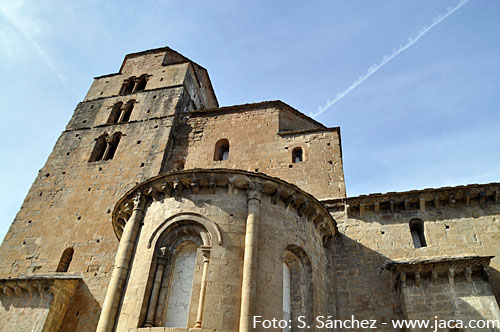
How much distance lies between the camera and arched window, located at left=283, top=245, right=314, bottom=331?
9.21 metres

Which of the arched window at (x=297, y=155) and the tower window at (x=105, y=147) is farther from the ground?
the tower window at (x=105, y=147)

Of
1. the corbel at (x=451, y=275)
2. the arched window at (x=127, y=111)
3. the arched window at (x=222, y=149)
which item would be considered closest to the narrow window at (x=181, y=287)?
the corbel at (x=451, y=275)

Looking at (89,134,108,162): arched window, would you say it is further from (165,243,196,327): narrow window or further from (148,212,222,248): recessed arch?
(165,243,196,327): narrow window

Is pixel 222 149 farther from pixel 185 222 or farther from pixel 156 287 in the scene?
pixel 156 287

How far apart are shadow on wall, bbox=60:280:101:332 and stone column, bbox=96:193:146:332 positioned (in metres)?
3.18

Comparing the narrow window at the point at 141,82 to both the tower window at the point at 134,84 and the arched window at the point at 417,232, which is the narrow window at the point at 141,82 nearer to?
the tower window at the point at 134,84

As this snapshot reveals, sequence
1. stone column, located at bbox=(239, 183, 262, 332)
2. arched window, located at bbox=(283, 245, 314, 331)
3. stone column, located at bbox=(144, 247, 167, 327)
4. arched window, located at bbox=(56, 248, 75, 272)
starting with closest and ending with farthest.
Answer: stone column, located at bbox=(239, 183, 262, 332), stone column, located at bbox=(144, 247, 167, 327), arched window, located at bbox=(283, 245, 314, 331), arched window, located at bbox=(56, 248, 75, 272)

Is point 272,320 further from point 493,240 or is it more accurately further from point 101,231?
point 101,231

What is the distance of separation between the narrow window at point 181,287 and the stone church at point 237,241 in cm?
2

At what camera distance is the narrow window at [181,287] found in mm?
8414

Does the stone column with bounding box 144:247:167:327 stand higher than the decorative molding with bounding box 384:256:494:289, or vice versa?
the decorative molding with bounding box 384:256:494:289

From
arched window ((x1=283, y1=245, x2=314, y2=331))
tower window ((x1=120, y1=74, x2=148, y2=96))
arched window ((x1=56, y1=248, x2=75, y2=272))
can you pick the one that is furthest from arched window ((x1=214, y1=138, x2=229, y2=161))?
tower window ((x1=120, y1=74, x2=148, y2=96))

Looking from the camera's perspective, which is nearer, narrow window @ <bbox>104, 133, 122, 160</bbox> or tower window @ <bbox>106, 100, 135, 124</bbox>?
narrow window @ <bbox>104, 133, 122, 160</bbox>

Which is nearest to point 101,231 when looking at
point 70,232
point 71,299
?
point 70,232
